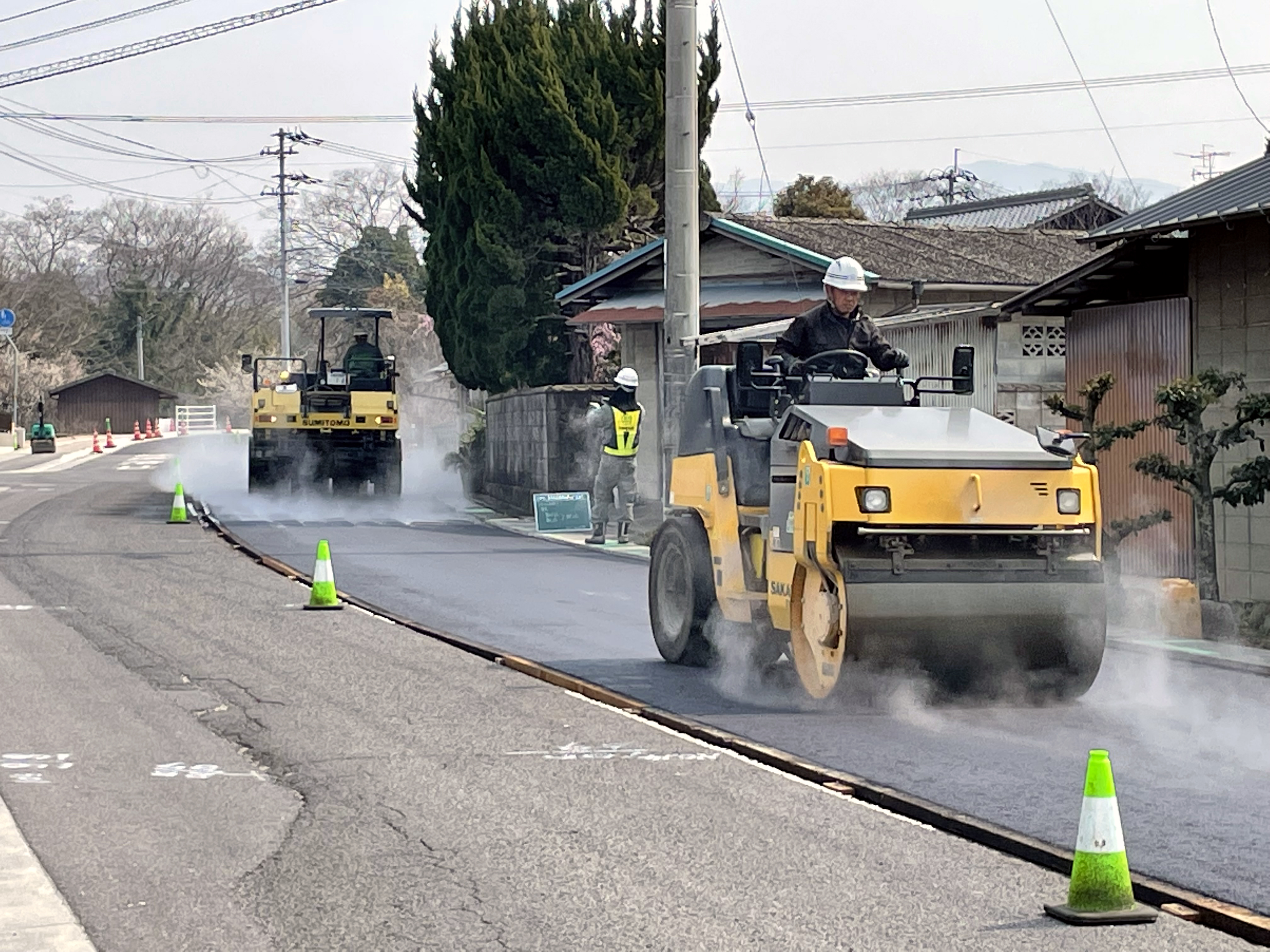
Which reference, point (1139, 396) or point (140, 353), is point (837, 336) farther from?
point (140, 353)

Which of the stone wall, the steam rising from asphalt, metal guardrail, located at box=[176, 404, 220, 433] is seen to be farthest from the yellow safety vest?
metal guardrail, located at box=[176, 404, 220, 433]

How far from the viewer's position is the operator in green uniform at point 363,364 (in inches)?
1281

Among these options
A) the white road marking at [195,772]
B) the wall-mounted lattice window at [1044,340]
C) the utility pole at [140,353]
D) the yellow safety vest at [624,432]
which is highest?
the utility pole at [140,353]

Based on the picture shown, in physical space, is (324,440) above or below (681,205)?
below

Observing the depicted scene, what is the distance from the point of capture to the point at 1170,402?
44.0ft

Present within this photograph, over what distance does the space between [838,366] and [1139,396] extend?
6.59 m

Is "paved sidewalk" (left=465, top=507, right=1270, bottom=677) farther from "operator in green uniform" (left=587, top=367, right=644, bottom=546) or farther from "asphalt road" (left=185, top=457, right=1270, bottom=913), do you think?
"operator in green uniform" (left=587, top=367, right=644, bottom=546)

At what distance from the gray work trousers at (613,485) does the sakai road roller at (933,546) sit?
1287 centimetres

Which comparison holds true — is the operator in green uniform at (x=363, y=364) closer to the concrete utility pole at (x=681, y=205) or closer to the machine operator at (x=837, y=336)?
the concrete utility pole at (x=681, y=205)

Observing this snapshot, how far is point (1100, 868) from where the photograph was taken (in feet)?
18.8

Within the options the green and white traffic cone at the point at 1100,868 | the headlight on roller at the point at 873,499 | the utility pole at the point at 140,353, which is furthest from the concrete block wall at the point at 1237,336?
the utility pole at the point at 140,353

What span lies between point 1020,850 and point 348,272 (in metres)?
86.9

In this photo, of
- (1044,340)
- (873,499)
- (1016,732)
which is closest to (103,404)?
(1044,340)

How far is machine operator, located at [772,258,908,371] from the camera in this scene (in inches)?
432
